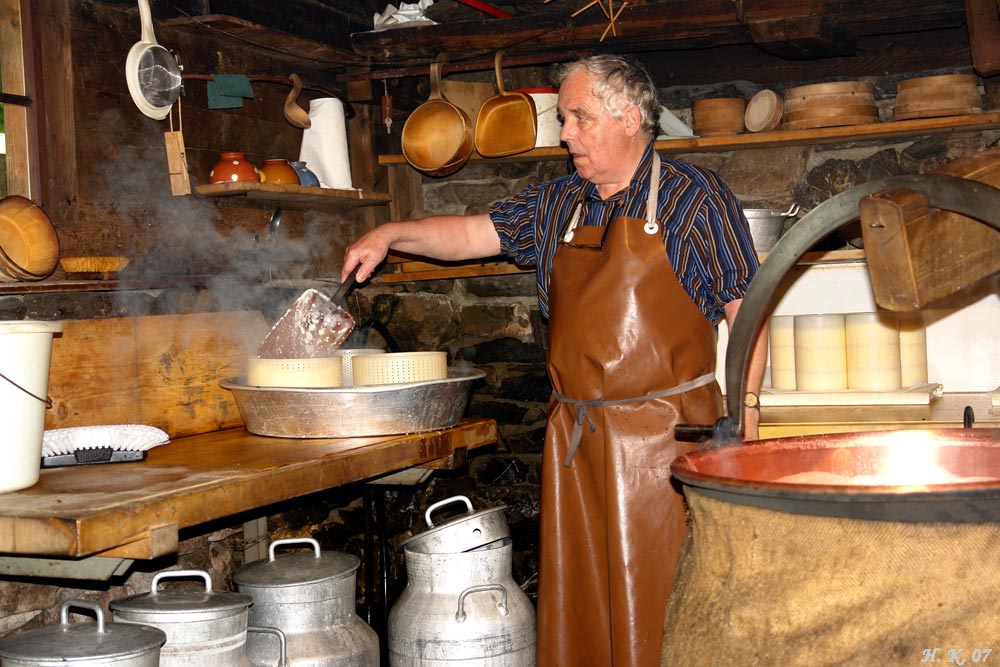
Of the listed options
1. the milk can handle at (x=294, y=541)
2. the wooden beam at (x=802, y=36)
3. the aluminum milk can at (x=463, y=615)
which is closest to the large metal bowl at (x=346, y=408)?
the milk can handle at (x=294, y=541)

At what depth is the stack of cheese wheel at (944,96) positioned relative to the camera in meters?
3.85

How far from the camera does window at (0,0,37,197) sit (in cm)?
320

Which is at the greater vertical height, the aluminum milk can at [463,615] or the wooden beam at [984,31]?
the wooden beam at [984,31]

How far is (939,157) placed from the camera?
4117 mm

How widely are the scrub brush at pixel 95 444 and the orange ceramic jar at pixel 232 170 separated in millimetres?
1097

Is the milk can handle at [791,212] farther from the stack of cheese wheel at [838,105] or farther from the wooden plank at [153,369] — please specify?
the wooden plank at [153,369]

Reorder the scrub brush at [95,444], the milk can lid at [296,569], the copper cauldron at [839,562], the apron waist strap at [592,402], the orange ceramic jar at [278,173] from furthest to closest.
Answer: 1. the orange ceramic jar at [278,173]
2. the milk can lid at [296,569]
3. the apron waist strap at [592,402]
4. the scrub brush at [95,444]
5. the copper cauldron at [839,562]

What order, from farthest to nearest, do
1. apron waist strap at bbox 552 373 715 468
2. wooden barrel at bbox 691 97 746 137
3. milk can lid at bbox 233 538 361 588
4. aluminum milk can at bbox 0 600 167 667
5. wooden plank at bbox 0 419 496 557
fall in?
1. wooden barrel at bbox 691 97 746 137
2. milk can lid at bbox 233 538 361 588
3. apron waist strap at bbox 552 373 715 468
4. aluminum milk can at bbox 0 600 167 667
5. wooden plank at bbox 0 419 496 557

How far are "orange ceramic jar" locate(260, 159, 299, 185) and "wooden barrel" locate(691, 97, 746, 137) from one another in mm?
1628

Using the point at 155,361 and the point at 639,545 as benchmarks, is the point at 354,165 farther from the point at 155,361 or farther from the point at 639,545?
the point at 639,545

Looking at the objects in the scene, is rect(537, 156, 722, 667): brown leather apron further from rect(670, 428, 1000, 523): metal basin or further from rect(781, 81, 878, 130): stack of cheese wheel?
rect(781, 81, 878, 130): stack of cheese wheel

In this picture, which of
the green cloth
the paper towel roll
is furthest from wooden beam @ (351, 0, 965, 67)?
the green cloth

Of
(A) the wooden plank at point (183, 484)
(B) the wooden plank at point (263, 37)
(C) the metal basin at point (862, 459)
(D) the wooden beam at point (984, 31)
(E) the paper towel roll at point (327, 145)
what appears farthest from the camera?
(E) the paper towel roll at point (327, 145)

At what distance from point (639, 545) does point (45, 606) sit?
1.70 meters
